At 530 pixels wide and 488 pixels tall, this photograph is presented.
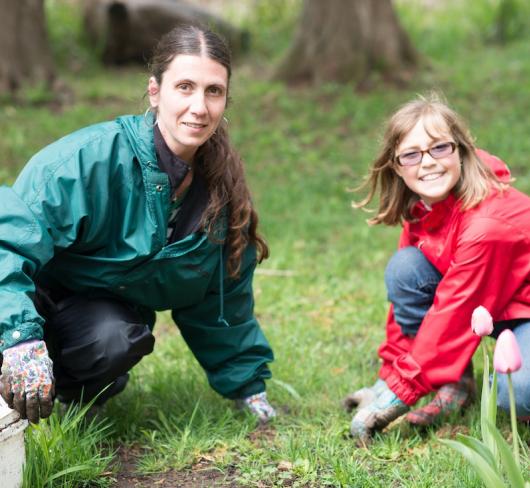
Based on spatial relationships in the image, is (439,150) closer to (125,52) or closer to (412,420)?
(412,420)

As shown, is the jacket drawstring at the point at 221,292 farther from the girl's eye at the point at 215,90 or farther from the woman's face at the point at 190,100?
the girl's eye at the point at 215,90

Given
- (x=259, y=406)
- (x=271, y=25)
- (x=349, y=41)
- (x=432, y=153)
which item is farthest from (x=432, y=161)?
(x=271, y=25)

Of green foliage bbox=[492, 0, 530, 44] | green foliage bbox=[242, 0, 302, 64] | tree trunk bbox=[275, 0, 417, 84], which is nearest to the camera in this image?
tree trunk bbox=[275, 0, 417, 84]

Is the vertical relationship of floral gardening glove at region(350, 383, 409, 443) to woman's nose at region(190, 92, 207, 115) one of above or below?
below

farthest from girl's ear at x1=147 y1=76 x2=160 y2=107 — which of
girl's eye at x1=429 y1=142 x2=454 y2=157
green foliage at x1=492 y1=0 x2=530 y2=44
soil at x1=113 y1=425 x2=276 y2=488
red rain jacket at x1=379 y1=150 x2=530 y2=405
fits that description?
green foliage at x1=492 y1=0 x2=530 y2=44

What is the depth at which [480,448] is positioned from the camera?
200cm

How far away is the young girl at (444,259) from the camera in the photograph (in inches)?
110

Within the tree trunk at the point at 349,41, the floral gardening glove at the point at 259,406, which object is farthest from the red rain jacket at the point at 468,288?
the tree trunk at the point at 349,41

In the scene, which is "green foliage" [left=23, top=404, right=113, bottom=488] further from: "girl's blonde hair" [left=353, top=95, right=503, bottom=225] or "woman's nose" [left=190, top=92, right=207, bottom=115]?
"girl's blonde hair" [left=353, top=95, right=503, bottom=225]

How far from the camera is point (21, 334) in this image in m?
2.32

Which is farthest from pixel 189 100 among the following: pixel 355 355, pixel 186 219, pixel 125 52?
pixel 125 52

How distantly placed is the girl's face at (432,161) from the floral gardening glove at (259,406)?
3.03 feet

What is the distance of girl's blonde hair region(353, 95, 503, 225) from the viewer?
114 inches

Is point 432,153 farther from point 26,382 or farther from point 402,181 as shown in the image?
point 26,382
